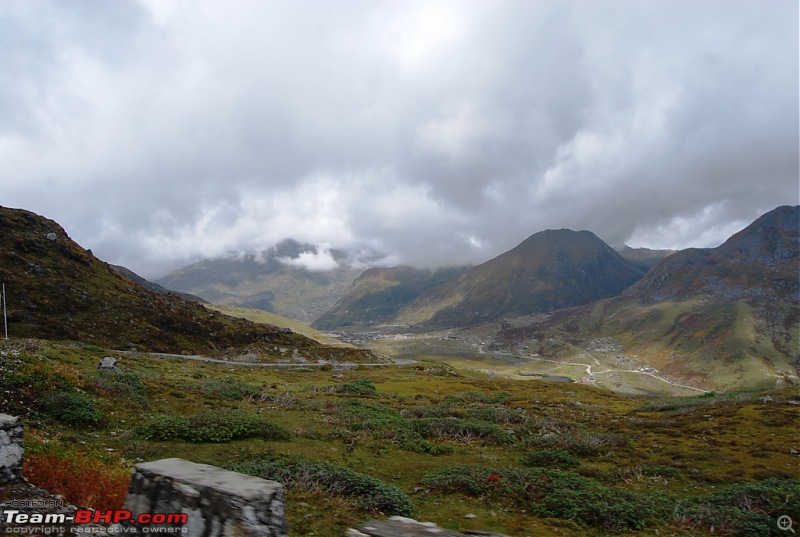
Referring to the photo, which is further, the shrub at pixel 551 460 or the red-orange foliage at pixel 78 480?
the shrub at pixel 551 460

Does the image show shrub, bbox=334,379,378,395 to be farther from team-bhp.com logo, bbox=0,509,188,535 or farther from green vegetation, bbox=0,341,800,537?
team-bhp.com logo, bbox=0,509,188,535

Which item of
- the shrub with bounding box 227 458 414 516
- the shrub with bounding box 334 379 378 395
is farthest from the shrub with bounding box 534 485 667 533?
the shrub with bounding box 334 379 378 395

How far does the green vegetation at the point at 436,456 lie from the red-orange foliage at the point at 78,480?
126 mm

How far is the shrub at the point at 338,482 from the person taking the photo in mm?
12578

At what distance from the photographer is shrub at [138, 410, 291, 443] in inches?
715

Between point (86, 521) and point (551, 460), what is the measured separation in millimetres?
18826

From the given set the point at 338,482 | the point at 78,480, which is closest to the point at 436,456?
the point at 338,482

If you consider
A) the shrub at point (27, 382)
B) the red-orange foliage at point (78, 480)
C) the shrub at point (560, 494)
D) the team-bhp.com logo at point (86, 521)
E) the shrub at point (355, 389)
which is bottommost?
the shrub at point (355, 389)

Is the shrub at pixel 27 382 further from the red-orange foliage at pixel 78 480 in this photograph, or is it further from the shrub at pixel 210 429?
the red-orange foliage at pixel 78 480

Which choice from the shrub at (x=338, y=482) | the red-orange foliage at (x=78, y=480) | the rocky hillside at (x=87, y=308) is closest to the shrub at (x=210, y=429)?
the shrub at (x=338, y=482)

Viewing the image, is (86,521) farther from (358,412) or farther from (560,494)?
(358,412)

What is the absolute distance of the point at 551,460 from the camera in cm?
2042

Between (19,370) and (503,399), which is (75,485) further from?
(503,399)

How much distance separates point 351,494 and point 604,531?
303 inches
